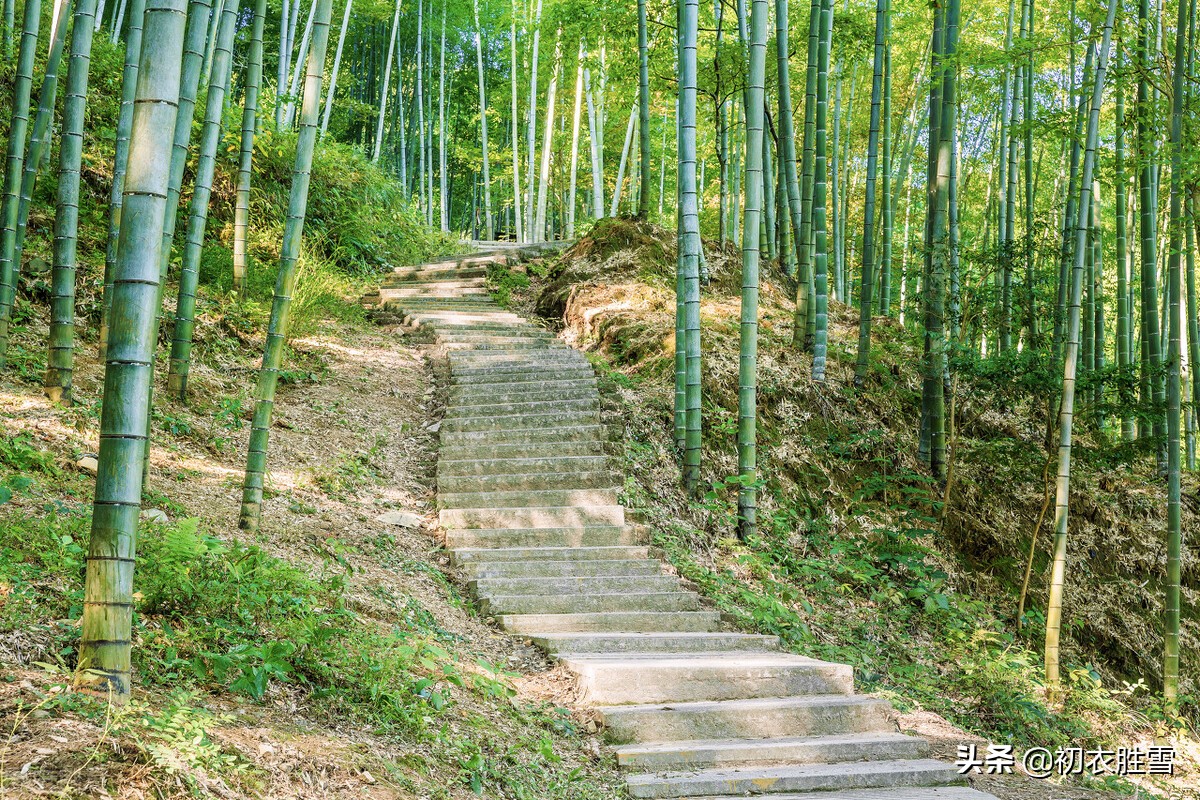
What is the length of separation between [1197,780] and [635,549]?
140 inches

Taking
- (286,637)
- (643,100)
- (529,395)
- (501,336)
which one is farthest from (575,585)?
(643,100)

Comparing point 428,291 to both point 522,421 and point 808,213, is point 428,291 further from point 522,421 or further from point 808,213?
point 808,213

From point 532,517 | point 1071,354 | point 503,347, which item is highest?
point 503,347

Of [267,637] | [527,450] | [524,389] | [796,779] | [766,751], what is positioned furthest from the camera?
[524,389]

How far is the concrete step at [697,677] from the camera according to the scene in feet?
12.7

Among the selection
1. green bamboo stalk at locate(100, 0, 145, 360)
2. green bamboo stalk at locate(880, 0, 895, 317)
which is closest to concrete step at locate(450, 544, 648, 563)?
green bamboo stalk at locate(100, 0, 145, 360)

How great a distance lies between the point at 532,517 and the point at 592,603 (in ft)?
3.16

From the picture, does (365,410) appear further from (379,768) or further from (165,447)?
(379,768)

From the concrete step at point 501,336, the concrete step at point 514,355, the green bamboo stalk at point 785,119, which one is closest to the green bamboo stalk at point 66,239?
the concrete step at point 514,355

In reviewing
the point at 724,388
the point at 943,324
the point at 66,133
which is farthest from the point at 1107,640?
the point at 66,133

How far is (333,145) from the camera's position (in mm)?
12727

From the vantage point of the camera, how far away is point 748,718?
3812 millimetres

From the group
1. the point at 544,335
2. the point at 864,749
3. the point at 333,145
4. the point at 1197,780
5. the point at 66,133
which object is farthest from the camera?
the point at 333,145

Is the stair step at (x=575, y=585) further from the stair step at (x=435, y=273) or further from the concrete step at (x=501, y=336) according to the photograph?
the stair step at (x=435, y=273)
